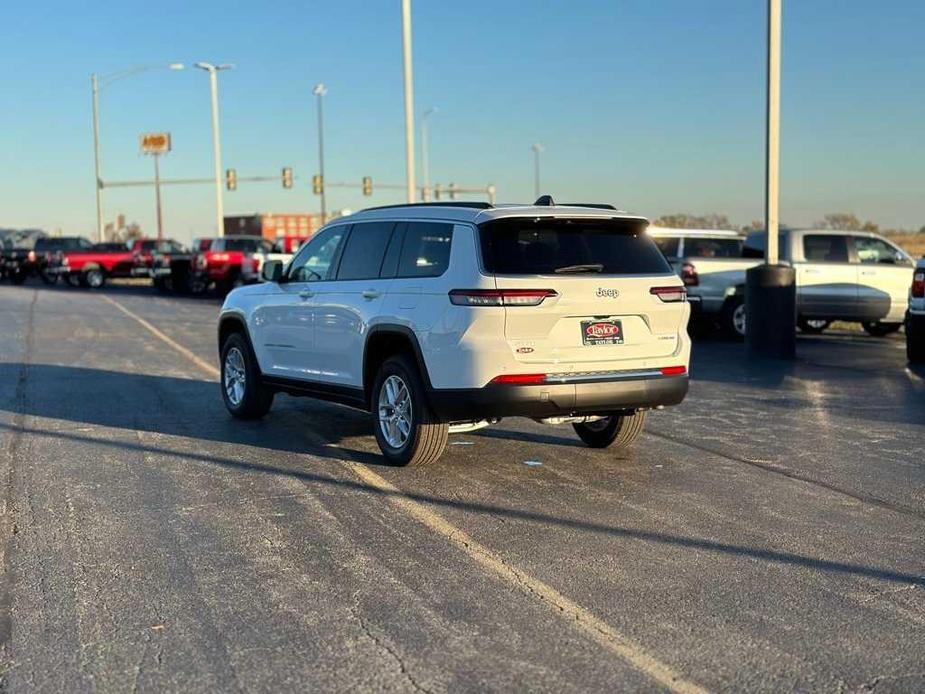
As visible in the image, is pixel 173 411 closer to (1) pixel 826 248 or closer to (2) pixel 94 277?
(1) pixel 826 248

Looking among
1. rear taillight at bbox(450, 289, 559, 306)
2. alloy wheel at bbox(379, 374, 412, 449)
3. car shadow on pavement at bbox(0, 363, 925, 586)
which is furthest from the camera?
alloy wheel at bbox(379, 374, 412, 449)

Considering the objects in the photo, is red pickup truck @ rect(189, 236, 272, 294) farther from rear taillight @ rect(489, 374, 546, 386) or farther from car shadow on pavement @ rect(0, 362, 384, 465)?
rear taillight @ rect(489, 374, 546, 386)

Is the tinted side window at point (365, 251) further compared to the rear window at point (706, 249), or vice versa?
the rear window at point (706, 249)

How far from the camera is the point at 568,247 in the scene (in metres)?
7.29

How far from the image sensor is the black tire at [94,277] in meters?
41.9

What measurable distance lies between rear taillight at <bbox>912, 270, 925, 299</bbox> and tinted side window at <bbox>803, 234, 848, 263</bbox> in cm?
403

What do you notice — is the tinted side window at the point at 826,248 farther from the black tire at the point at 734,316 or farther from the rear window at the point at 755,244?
the black tire at the point at 734,316

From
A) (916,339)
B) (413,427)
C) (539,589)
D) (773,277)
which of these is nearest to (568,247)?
(413,427)

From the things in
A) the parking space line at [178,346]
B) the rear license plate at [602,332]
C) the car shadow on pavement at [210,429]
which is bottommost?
the car shadow on pavement at [210,429]

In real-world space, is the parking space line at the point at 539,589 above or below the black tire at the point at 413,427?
below

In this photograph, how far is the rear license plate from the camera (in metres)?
7.12

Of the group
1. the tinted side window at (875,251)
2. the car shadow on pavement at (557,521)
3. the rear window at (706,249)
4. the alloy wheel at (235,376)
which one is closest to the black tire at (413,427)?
the car shadow on pavement at (557,521)

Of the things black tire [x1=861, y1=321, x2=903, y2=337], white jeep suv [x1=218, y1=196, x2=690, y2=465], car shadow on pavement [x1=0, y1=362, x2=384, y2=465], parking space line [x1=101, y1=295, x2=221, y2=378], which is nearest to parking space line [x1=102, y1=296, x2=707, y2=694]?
white jeep suv [x1=218, y1=196, x2=690, y2=465]

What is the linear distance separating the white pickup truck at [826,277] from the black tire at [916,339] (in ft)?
10.8
